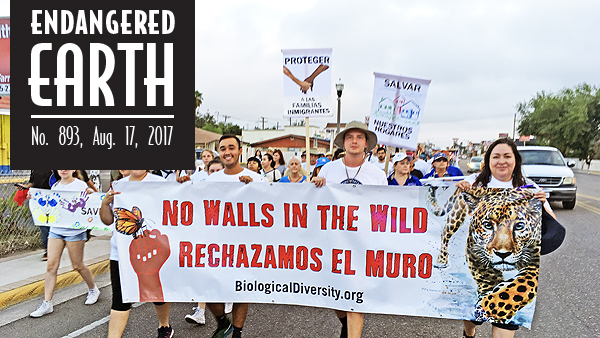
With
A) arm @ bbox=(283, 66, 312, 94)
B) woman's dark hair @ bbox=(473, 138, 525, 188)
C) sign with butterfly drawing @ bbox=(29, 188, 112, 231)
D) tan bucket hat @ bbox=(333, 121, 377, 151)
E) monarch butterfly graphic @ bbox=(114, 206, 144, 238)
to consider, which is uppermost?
arm @ bbox=(283, 66, 312, 94)

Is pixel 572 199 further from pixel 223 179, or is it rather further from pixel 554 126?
pixel 554 126

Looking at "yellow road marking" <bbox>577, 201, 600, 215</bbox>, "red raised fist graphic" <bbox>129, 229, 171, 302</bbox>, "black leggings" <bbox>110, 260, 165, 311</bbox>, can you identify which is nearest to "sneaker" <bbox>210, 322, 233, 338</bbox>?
"red raised fist graphic" <bbox>129, 229, 171, 302</bbox>

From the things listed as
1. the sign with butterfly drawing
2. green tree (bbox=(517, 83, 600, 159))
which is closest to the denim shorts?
the sign with butterfly drawing

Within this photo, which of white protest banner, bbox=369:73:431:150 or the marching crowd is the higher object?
white protest banner, bbox=369:73:431:150

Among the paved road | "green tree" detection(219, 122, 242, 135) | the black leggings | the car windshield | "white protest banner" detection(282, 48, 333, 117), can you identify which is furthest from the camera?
"green tree" detection(219, 122, 242, 135)

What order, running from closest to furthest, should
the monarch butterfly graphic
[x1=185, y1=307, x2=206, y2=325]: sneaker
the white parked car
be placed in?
the monarch butterfly graphic < [x1=185, y1=307, x2=206, y2=325]: sneaker < the white parked car

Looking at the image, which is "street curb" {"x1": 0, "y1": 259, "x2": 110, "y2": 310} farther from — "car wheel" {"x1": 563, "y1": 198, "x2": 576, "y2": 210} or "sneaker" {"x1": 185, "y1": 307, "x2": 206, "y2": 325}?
"car wheel" {"x1": 563, "y1": 198, "x2": 576, "y2": 210}

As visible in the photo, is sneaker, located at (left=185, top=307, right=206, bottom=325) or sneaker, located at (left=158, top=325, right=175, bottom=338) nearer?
sneaker, located at (left=158, top=325, right=175, bottom=338)

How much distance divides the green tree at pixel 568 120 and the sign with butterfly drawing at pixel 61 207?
196 feet

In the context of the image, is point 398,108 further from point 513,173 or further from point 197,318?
point 197,318

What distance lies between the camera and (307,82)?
6.01 metres

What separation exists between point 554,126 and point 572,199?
51.4 metres

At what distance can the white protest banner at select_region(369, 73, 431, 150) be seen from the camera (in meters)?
5.23

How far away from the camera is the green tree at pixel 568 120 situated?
169 ft
